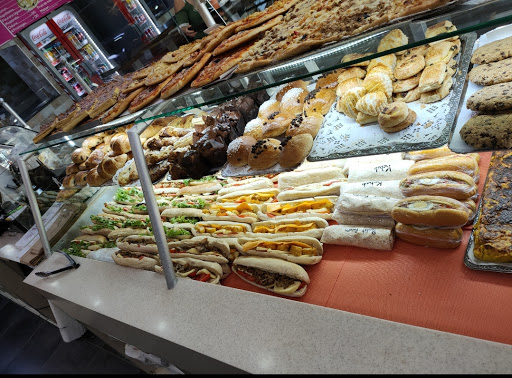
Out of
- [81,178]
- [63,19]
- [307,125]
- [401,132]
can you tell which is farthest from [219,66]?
[63,19]

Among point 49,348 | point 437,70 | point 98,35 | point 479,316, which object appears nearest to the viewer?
point 479,316

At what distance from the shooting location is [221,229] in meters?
3.09

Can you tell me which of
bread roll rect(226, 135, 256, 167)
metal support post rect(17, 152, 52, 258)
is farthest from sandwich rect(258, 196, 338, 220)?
→ metal support post rect(17, 152, 52, 258)

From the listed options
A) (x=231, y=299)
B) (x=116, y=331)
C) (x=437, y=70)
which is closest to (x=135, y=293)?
(x=116, y=331)

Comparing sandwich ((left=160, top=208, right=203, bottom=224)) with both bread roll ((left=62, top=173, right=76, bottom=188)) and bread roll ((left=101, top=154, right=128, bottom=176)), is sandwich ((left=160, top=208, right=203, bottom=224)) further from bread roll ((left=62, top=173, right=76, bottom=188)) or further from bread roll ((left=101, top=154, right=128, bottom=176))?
bread roll ((left=62, top=173, right=76, bottom=188))

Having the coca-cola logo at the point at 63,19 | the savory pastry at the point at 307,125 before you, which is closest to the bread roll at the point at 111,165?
the savory pastry at the point at 307,125

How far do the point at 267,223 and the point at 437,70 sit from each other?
1641 millimetres

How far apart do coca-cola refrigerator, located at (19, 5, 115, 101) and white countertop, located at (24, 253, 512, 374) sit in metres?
4.91

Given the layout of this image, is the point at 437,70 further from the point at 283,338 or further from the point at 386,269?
the point at 283,338

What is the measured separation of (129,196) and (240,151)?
2854 millimetres

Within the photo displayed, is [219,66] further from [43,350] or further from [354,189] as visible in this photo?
[43,350]

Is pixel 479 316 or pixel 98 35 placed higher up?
pixel 98 35

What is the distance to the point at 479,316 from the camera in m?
1.73

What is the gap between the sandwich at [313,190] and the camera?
2.78 metres
